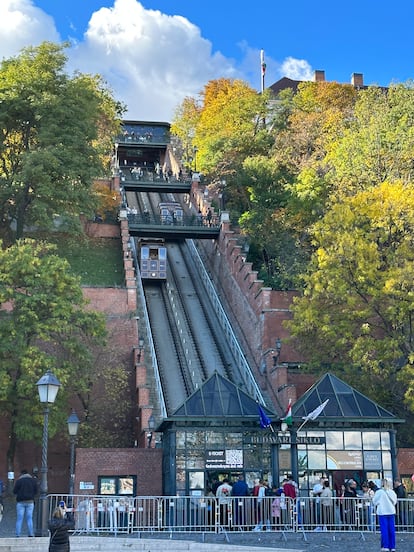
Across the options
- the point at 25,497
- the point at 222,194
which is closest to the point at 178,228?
the point at 222,194

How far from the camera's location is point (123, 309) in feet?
134

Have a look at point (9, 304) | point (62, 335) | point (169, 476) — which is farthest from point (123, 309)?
point (169, 476)

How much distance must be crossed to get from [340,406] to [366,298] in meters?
8.93

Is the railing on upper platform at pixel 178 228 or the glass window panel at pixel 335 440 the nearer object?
the glass window panel at pixel 335 440

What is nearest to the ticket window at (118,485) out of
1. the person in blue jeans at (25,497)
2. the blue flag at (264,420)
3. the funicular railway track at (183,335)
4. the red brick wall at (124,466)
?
the red brick wall at (124,466)

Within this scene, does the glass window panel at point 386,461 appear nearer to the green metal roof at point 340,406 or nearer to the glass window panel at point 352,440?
the glass window panel at point 352,440

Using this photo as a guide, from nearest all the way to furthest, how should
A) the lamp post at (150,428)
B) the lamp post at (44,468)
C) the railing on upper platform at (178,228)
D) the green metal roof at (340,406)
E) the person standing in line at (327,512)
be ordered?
the lamp post at (44,468) < the person standing in line at (327,512) < the green metal roof at (340,406) < the lamp post at (150,428) < the railing on upper platform at (178,228)

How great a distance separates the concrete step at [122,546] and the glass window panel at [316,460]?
7.93 meters

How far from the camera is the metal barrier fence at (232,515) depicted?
20.7 meters

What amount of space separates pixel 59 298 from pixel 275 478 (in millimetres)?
11704

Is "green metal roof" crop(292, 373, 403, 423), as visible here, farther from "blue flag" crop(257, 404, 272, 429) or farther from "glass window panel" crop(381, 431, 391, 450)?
"blue flag" crop(257, 404, 272, 429)

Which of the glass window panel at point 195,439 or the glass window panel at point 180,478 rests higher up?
the glass window panel at point 195,439

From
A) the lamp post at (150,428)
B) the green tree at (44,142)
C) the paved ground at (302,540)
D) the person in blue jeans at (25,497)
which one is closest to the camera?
the paved ground at (302,540)

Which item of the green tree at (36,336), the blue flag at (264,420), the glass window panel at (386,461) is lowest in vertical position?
the glass window panel at (386,461)
